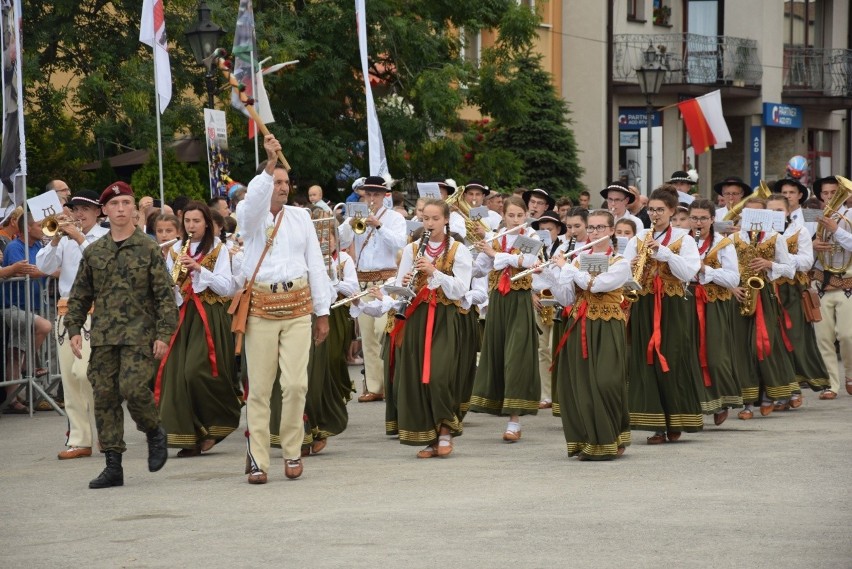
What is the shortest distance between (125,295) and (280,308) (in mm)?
972

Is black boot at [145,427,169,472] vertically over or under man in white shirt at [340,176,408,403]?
under

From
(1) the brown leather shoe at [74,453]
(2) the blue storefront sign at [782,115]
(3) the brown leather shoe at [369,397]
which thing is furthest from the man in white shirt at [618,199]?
(2) the blue storefront sign at [782,115]

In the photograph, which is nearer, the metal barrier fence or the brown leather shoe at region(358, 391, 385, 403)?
the metal barrier fence

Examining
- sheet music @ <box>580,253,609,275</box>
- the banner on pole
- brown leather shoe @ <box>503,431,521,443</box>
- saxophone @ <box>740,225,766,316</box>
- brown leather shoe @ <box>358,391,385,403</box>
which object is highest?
the banner on pole

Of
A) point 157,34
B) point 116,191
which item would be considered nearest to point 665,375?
point 116,191

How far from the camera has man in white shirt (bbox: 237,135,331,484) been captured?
9859mm

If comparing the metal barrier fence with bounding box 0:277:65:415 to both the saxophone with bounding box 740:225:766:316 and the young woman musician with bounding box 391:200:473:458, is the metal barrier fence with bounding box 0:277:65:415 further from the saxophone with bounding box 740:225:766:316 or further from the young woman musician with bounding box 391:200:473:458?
the saxophone with bounding box 740:225:766:316

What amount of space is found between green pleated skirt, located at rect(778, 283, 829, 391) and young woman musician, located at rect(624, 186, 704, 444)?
9.12 feet

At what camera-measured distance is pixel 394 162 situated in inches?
990

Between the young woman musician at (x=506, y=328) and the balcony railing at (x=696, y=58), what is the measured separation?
27123mm

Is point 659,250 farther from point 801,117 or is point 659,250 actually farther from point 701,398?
point 801,117

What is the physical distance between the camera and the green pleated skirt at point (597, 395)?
35.1ft

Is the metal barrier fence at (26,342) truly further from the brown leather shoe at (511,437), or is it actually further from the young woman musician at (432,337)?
the brown leather shoe at (511,437)

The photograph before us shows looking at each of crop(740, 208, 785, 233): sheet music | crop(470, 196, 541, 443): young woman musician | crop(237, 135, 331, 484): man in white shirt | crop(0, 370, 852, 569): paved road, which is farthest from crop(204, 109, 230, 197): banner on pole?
crop(237, 135, 331, 484): man in white shirt
